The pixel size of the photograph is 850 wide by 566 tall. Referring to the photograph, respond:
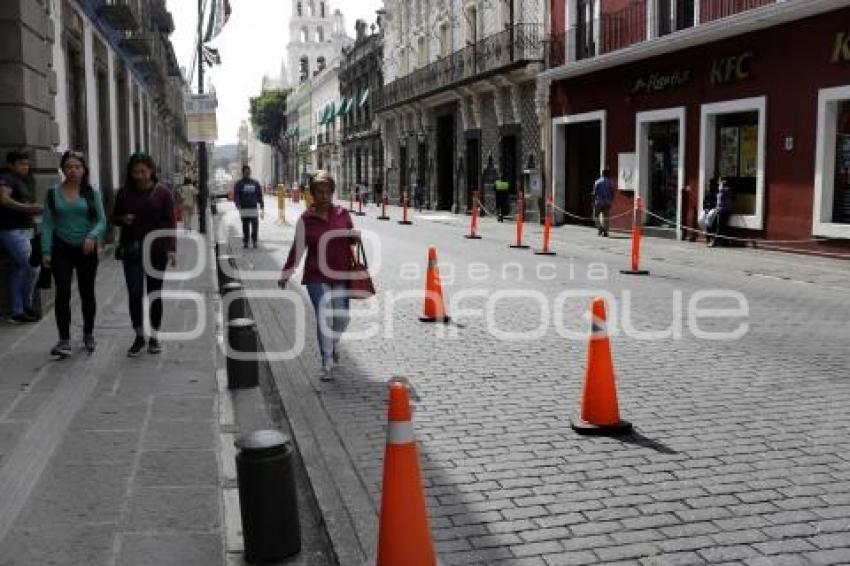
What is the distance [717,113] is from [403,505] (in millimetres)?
18233

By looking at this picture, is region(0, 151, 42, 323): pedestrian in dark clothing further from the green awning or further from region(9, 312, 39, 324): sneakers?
the green awning

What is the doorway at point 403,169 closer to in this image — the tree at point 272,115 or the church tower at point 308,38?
the tree at point 272,115

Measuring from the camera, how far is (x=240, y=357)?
21.9 ft

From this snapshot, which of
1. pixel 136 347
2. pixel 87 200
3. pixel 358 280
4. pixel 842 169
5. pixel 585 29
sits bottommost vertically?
pixel 136 347

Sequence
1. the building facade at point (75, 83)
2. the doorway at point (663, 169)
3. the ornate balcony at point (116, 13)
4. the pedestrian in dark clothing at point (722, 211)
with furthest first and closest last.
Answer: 1. the doorway at point (663, 169)
2. the pedestrian in dark clothing at point (722, 211)
3. the ornate balcony at point (116, 13)
4. the building facade at point (75, 83)

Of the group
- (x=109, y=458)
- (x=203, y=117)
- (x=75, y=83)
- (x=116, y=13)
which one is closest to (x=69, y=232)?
(x=109, y=458)

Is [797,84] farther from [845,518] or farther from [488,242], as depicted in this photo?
[845,518]

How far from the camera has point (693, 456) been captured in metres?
5.05

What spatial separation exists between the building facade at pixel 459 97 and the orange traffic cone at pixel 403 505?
2575 centimetres

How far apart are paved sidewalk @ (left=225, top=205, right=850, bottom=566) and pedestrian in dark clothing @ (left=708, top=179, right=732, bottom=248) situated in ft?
28.1

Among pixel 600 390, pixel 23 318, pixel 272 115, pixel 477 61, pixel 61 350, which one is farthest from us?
pixel 272 115

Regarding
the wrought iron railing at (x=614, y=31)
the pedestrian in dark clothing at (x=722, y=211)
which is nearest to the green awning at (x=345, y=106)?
the wrought iron railing at (x=614, y=31)

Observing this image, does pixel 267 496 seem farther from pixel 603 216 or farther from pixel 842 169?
pixel 603 216

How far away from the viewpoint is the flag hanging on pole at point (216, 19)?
2475 centimetres
